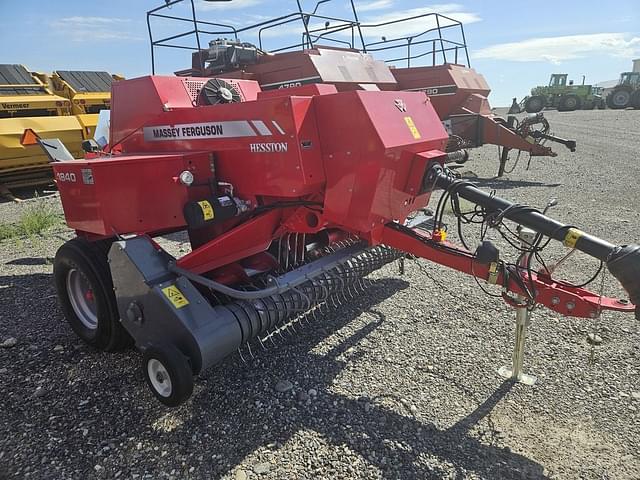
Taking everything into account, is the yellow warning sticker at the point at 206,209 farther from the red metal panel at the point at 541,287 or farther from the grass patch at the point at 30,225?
the grass patch at the point at 30,225

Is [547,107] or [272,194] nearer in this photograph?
[272,194]

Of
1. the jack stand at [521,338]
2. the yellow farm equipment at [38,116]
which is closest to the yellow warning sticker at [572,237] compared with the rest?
the jack stand at [521,338]

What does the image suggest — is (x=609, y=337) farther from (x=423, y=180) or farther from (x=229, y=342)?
(x=229, y=342)

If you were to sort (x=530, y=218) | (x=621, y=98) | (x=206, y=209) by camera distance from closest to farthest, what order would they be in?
1. (x=530, y=218)
2. (x=206, y=209)
3. (x=621, y=98)

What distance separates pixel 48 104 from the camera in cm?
838

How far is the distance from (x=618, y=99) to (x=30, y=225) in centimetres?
3304

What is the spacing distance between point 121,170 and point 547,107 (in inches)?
1299

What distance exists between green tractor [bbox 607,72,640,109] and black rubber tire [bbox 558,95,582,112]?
5.78 feet

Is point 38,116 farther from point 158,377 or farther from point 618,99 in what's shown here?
point 618,99

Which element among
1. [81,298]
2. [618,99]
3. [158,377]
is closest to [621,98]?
[618,99]

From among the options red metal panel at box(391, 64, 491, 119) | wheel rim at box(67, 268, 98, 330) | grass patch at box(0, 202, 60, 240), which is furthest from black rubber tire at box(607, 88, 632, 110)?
wheel rim at box(67, 268, 98, 330)

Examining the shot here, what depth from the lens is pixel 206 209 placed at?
2.80 m

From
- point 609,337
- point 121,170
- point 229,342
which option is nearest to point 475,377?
point 609,337

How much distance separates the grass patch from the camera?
19.8 feet
